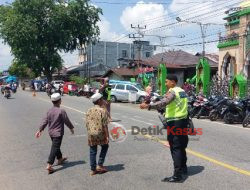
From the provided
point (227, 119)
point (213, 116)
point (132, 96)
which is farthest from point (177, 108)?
point (132, 96)

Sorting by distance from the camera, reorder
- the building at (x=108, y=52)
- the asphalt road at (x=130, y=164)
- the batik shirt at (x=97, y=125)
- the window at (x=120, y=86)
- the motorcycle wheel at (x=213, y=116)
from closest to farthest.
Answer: the asphalt road at (x=130, y=164) → the batik shirt at (x=97, y=125) → the motorcycle wheel at (x=213, y=116) → the window at (x=120, y=86) → the building at (x=108, y=52)

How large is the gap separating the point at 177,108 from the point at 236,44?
27326 mm

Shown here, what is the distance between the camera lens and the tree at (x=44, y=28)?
55.2m

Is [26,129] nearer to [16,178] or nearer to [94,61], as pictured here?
[16,178]

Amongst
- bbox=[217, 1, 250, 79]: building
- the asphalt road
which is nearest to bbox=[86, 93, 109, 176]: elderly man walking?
the asphalt road

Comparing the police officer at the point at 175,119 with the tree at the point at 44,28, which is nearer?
the police officer at the point at 175,119

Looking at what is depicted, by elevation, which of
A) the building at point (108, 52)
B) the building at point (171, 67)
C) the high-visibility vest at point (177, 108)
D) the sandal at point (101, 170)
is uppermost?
the building at point (108, 52)

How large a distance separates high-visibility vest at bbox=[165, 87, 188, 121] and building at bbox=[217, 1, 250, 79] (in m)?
24.5

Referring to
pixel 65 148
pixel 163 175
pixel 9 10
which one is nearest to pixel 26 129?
pixel 65 148

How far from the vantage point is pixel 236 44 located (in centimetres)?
3238

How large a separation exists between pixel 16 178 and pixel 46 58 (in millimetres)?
52073

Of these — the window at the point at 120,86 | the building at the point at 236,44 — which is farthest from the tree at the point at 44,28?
the building at the point at 236,44

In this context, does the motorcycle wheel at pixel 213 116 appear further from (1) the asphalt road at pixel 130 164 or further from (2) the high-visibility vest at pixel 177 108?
(2) the high-visibility vest at pixel 177 108

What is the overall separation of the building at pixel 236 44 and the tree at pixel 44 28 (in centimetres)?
2896
